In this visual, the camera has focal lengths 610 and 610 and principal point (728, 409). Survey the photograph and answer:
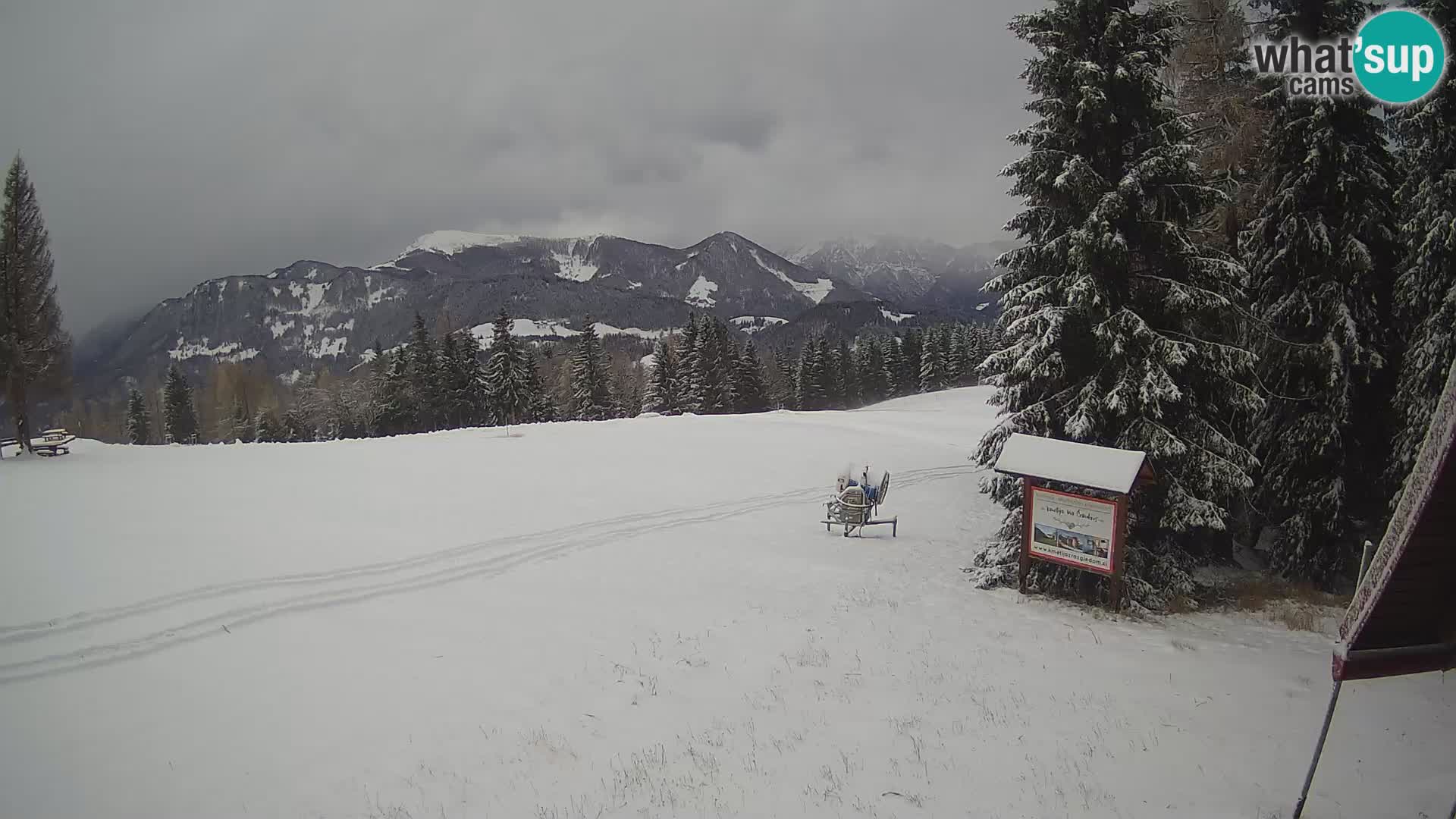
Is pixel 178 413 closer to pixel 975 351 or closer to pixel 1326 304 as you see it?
pixel 1326 304

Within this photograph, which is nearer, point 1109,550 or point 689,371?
point 1109,550

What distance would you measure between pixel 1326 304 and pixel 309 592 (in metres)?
21.7

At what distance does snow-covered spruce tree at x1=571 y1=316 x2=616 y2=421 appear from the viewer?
60.4 metres

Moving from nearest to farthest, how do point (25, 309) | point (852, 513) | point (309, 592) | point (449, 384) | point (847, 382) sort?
point (309, 592) → point (852, 513) → point (25, 309) → point (449, 384) → point (847, 382)

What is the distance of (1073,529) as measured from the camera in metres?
11.8

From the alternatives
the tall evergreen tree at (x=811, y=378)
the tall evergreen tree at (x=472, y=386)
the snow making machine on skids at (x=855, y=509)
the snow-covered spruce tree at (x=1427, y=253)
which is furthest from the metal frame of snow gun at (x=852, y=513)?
the tall evergreen tree at (x=811, y=378)

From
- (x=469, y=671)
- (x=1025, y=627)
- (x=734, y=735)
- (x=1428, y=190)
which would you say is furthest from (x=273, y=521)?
(x=1428, y=190)

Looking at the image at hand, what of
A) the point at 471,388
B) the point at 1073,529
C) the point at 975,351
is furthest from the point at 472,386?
the point at 975,351

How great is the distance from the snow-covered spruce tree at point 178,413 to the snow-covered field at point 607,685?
217 feet

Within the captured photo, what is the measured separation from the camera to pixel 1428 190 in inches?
426

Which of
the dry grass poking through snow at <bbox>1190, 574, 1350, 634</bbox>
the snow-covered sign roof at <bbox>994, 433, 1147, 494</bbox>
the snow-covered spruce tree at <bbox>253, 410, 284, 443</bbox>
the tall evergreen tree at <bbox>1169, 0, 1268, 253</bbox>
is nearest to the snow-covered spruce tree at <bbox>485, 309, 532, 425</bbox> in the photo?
the snow-covered spruce tree at <bbox>253, 410, 284, 443</bbox>

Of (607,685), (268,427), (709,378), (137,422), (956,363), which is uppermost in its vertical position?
(956,363)

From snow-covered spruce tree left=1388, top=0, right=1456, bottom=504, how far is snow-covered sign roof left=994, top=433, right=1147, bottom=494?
478 centimetres

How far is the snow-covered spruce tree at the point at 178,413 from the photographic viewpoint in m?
68.8
